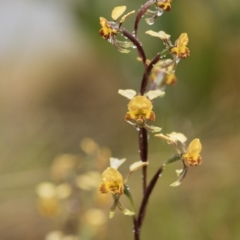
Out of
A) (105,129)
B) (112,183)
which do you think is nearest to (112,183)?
(112,183)

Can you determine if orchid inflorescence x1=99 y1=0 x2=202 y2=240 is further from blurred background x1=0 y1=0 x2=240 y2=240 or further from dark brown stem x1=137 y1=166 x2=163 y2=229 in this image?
blurred background x1=0 y1=0 x2=240 y2=240

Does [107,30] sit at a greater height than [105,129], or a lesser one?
greater

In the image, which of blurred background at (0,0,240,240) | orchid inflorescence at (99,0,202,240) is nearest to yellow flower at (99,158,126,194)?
orchid inflorescence at (99,0,202,240)

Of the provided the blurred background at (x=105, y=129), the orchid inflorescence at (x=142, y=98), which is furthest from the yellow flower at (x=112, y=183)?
the blurred background at (x=105, y=129)

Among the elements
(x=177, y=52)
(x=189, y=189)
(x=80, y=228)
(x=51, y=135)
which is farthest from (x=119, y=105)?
(x=177, y=52)

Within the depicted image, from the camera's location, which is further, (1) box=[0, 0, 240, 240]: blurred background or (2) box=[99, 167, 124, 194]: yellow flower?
(1) box=[0, 0, 240, 240]: blurred background

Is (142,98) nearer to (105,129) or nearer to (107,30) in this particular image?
(107,30)

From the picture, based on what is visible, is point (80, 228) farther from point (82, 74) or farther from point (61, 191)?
point (82, 74)

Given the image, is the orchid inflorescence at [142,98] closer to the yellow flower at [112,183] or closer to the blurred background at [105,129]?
the yellow flower at [112,183]
